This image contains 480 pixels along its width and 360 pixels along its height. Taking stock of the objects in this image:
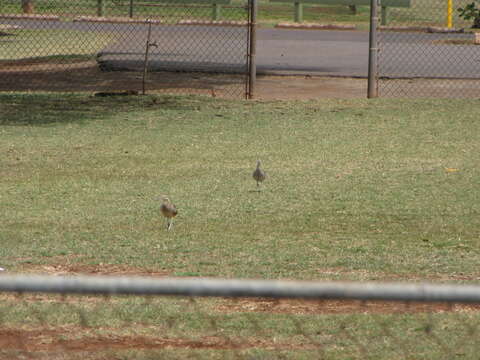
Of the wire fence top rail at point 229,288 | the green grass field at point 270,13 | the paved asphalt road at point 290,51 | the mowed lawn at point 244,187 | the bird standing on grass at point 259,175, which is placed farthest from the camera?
the green grass field at point 270,13

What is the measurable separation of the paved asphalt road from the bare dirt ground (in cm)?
82

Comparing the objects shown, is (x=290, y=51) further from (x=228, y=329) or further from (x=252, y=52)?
(x=228, y=329)

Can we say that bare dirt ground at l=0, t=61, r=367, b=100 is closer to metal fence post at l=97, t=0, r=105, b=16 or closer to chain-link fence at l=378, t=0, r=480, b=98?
chain-link fence at l=378, t=0, r=480, b=98

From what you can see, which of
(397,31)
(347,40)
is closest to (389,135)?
(347,40)

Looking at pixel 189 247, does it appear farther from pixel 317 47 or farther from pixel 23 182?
pixel 317 47

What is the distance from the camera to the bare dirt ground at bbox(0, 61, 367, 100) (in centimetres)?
1750

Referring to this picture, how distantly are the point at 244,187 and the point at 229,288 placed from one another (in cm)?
700

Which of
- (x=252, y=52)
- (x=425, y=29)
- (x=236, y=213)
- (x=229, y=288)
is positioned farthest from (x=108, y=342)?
(x=425, y=29)

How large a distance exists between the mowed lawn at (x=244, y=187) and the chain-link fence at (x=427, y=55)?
1940 mm

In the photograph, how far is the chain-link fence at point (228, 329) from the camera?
5.46m

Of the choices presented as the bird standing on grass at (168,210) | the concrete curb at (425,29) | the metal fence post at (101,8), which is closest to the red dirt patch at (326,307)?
the bird standing on grass at (168,210)

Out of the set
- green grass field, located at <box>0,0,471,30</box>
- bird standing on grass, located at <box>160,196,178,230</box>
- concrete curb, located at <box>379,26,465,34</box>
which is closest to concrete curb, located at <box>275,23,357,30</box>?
green grass field, located at <box>0,0,471,30</box>

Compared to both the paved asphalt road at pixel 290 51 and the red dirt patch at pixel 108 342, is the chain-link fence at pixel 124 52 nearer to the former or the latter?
the paved asphalt road at pixel 290 51

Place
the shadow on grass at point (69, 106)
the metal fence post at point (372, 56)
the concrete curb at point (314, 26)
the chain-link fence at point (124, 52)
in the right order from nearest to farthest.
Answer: the shadow on grass at point (69, 106) → the metal fence post at point (372, 56) → the chain-link fence at point (124, 52) → the concrete curb at point (314, 26)
